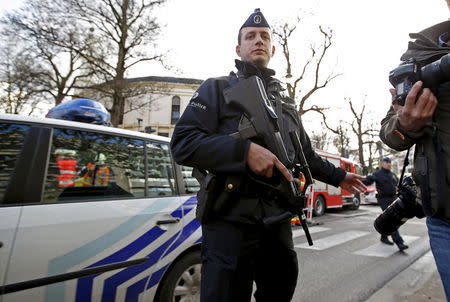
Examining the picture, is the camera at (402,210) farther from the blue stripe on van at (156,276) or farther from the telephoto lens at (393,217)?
the blue stripe on van at (156,276)

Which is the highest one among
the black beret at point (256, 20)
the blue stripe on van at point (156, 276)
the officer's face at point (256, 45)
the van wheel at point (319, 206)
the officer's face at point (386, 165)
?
the black beret at point (256, 20)

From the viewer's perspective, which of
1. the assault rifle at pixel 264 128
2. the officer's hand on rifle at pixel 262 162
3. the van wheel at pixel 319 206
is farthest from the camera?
the van wheel at pixel 319 206

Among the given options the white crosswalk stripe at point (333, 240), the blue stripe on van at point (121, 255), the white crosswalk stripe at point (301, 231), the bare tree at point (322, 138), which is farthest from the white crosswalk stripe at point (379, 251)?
the bare tree at point (322, 138)

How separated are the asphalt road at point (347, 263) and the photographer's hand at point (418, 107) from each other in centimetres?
265

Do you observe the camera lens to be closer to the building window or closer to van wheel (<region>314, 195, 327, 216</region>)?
van wheel (<region>314, 195, 327, 216</region>)

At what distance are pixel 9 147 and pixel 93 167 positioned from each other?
1.69ft

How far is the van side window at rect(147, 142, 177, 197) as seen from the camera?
2416 mm

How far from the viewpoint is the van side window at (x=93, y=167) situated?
6.25ft

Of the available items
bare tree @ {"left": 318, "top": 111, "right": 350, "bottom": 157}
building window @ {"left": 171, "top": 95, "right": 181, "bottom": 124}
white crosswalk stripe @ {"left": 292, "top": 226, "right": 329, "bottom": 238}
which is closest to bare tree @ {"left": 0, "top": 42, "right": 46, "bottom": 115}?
white crosswalk stripe @ {"left": 292, "top": 226, "right": 329, "bottom": 238}

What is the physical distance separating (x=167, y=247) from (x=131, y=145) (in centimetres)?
88

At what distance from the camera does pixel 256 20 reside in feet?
5.82

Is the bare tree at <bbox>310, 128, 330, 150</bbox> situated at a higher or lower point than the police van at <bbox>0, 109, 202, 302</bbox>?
higher

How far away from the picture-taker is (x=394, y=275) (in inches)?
158

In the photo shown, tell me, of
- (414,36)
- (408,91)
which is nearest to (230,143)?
(408,91)
